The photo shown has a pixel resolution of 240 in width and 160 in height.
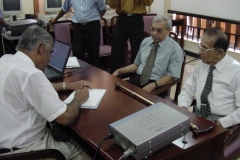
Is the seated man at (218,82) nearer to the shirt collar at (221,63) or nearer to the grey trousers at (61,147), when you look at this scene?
the shirt collar at (221,63)

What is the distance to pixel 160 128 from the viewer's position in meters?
1.13

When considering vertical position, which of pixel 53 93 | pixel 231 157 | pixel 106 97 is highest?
pixel 53 93

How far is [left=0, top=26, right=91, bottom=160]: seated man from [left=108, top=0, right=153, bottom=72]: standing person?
2.01 metres

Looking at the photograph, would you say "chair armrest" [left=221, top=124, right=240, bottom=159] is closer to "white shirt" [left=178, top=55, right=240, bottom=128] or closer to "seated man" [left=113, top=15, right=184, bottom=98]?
"white shirt" [left=178, top=55, right=240, bottom=128]

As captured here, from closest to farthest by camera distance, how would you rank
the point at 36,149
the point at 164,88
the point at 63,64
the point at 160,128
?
the point at 160,128, the point at 36,149, the point at 63,64, the point at 164,88

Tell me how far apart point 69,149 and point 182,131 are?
0.71m

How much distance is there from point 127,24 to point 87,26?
0.50m

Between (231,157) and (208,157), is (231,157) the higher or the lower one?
the lower one

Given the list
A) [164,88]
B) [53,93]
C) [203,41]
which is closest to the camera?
[53,93]

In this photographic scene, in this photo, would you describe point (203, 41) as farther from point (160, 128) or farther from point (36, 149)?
point (36, 149)

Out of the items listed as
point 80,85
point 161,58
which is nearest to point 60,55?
point 80,85

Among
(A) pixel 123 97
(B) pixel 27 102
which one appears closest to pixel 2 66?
A: (B) pixel 27 102

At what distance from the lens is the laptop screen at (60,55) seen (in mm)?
2037

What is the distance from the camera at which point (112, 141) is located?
124 centimetres
